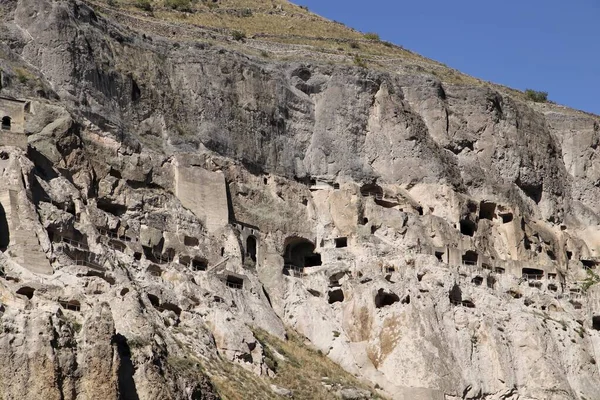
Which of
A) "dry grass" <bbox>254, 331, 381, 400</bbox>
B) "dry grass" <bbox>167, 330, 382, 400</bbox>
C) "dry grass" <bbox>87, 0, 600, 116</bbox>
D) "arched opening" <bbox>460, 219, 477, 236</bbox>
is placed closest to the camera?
"dry grass" <bbox>167, 330, 382, 400</bbox>

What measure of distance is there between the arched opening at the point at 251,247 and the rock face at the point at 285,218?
18.7 inches

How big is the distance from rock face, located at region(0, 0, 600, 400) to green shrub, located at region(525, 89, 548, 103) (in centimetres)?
1040

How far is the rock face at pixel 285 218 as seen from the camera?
154ft

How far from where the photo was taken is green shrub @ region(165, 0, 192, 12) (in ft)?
299

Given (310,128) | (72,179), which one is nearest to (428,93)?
(310,128)

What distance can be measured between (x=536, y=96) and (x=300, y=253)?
2930cm

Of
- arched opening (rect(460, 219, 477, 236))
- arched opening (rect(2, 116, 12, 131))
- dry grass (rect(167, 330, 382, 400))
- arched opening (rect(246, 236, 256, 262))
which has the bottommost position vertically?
dry grass (rect(167, 330, 382, 400))

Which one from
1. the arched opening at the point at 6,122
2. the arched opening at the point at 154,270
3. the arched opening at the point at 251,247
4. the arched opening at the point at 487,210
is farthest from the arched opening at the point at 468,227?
the arched opening at the point at 6,122

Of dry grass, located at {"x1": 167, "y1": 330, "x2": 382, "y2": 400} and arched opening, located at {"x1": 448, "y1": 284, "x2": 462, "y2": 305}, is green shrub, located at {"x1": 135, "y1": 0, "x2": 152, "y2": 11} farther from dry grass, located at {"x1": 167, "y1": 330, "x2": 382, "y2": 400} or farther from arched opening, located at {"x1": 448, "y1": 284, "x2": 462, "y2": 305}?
dry grass, located at {"x1": 167, "y1": 330, "x2": 382, "y2": 400}

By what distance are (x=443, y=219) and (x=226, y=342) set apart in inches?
720

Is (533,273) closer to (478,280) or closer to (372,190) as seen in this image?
(478,280)

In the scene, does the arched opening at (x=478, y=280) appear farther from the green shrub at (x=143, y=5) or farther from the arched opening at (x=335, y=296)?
the green shrub at (x=143, y=5)

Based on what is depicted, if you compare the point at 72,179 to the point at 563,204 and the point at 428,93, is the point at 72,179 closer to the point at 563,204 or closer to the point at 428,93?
the point at 428,93

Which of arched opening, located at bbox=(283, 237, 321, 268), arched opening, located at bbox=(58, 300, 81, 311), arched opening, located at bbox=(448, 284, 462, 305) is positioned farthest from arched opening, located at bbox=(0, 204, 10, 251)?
arched opening, located at bbox=(448, 284, 462, 305)
